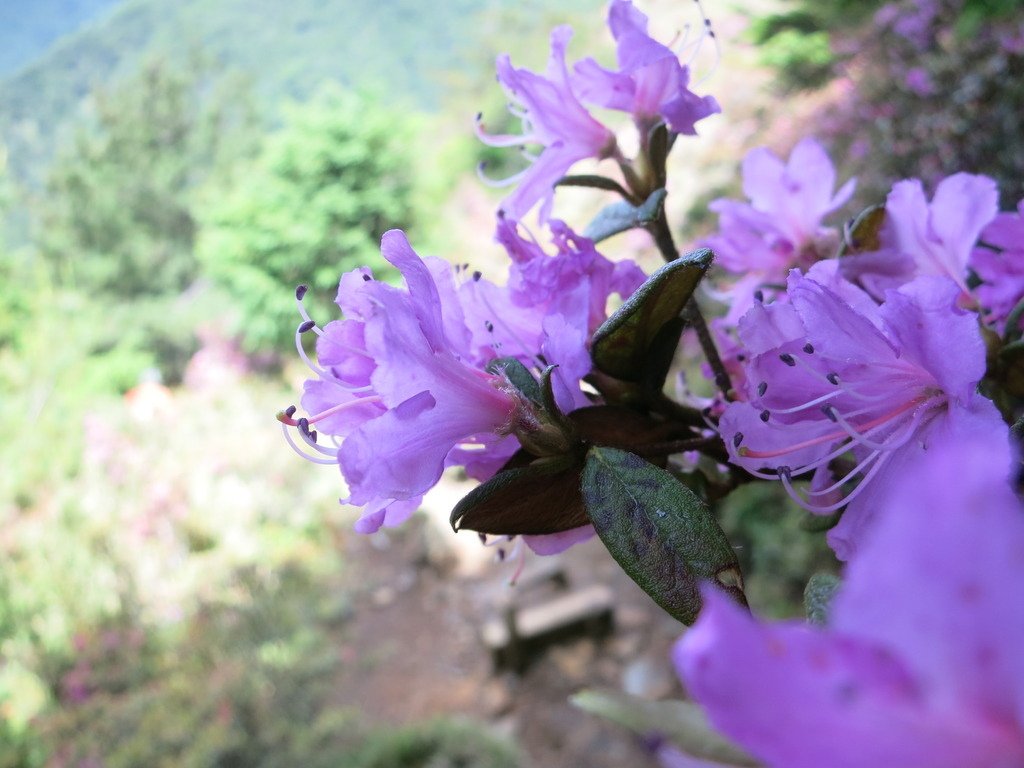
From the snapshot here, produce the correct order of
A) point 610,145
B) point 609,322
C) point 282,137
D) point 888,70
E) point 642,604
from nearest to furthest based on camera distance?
1. point 609,322
2. point 610,145
3. point 642,604
4. point 888,70
5. point 282,137

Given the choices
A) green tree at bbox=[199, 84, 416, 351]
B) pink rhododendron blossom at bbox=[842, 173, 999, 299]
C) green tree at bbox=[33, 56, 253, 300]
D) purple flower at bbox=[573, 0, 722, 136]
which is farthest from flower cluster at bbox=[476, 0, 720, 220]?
green tree at bbox=[33, 56, 253, 300]

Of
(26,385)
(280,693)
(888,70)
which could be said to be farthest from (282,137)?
(280,693)

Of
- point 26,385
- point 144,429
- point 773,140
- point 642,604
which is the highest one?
point 26,385

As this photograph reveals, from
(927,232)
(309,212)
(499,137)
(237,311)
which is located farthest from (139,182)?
(927,232)

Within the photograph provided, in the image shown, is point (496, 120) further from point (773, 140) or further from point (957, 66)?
point (957, 66)

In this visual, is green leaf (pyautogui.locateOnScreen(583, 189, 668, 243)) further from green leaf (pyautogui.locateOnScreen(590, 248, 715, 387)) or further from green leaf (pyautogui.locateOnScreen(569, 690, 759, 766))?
green leaf (pyautogui.locateOnScreen(569, 690, 759, 766))

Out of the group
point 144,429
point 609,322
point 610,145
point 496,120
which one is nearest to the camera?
point 609,322

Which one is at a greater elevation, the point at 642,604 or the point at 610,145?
the point at 610,145
